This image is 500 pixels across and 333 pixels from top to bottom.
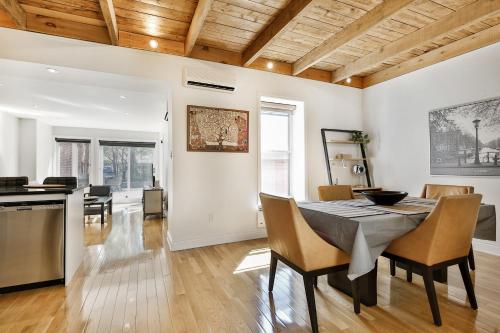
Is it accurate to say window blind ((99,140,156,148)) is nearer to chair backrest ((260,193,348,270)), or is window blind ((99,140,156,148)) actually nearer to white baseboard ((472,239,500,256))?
chair backrest ((260,193,348,270))

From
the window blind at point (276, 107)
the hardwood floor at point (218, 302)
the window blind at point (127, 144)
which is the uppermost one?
the window blind at point (276, 107)

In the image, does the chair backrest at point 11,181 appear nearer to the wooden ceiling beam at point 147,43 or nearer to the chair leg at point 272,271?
the wooden ceiling beam at point 147,43

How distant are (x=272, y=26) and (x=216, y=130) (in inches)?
59.0

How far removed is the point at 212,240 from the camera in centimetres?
360

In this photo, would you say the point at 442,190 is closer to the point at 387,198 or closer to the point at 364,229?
the point at 387,198

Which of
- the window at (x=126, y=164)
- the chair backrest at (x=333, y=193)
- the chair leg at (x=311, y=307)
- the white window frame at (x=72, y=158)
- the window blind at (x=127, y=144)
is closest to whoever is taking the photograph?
the chair leg at (x=311, y=307)

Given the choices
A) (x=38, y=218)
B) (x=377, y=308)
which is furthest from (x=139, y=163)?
(x=377, y=308)

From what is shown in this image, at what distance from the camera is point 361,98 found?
4.90m

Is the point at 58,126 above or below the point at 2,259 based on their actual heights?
above

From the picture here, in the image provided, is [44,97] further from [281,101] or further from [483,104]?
[483,104]

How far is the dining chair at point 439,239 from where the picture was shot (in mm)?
1693

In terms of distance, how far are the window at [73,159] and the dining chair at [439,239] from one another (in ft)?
28.5

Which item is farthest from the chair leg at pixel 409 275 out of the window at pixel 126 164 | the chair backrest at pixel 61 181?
the window at pixel 126 164

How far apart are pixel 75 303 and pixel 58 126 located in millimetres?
7377
